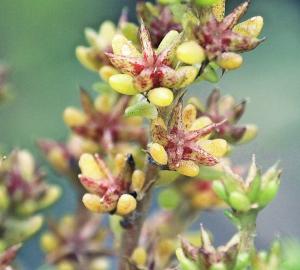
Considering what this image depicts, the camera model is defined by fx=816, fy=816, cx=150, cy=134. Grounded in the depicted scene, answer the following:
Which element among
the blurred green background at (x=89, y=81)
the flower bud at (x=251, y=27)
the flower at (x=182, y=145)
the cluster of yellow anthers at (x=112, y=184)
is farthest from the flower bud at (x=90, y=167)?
the blurred green background at (x=89, y=81)

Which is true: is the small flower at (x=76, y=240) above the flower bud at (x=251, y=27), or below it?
below

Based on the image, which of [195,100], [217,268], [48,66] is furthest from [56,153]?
[48,66]

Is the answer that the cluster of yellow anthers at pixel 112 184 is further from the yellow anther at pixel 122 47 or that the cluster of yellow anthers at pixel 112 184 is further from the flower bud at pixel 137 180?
the yellow anther at pixel 122 47

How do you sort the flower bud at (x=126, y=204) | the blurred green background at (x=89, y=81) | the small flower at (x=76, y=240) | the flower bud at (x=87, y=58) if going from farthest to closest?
the blurred green background at (x=89, y=81) < the small flower at (x=76, y=240) < the flower bud at (x=87, y=58) < the flower bud at (x=126, y=204)

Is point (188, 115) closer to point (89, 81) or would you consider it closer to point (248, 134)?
point (248, 134)

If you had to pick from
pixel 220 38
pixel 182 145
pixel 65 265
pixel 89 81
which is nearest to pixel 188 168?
pixel 182 145

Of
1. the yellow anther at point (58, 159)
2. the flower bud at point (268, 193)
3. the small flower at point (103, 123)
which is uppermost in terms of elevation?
the flower bud at point (268, 193)

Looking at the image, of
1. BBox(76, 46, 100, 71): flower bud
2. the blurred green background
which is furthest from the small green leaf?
the blurred green background

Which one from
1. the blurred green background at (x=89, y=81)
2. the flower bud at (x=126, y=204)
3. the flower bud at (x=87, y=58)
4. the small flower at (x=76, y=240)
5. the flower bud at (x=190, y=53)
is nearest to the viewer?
the flower bud at (x=190, y=53)
